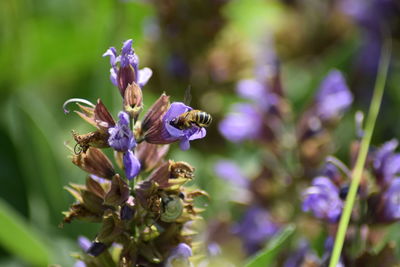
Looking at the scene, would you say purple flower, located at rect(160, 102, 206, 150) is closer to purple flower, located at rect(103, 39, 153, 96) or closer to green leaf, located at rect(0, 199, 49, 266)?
purple flower, located at rect(103, 39, 153, 96)

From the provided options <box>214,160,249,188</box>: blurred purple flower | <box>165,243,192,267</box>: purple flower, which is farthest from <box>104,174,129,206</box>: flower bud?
<box>214,160,249,188</box>: blurred purple flower

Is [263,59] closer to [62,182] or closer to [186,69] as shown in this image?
[186,69]

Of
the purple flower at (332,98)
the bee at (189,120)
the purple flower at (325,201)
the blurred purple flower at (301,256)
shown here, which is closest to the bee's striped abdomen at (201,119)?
the bee at (189,120)

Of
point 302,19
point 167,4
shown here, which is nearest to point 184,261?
point 167,4

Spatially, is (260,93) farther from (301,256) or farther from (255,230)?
(301,256)

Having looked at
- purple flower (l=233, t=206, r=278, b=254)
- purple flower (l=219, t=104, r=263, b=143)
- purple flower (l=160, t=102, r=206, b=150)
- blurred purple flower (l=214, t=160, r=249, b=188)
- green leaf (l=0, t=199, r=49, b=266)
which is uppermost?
purple flower (l=219, t=104, r=263, b=143)

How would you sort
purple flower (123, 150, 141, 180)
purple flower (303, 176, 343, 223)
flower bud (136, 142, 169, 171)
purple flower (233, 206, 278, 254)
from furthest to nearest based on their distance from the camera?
purple flower (233, 206, 278, 254) → purple flower (303, 176, 343, 223) → flower bud (136, 142, 169, 171) → purple flower (123, 150, 141, 180)
